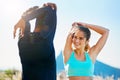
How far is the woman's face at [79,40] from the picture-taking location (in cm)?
196

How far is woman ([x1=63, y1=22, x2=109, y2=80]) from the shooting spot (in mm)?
1880

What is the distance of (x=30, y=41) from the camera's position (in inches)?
70.7

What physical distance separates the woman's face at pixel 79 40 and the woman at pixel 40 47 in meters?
0.22

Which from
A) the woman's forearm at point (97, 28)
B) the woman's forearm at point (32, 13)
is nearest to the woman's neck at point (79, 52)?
the woman's forearm at point (97, 28)

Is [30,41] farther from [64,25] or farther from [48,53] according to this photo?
[64,25]

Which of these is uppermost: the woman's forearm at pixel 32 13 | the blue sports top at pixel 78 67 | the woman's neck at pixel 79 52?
the woman's forearm at pixel 32 13

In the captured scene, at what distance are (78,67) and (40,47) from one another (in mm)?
315

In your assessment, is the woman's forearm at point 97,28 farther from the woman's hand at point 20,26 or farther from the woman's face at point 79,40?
the woman's hand at point 20,26

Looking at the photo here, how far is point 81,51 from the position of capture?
1975mm

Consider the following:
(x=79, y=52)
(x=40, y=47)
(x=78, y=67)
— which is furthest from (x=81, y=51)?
(x=40, y=47)

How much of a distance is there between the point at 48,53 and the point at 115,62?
645mm

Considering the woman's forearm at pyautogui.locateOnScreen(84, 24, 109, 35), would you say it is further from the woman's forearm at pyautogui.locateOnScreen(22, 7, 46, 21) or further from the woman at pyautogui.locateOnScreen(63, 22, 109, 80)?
the woman's forearm at pyautogui.locateOnScreen(22, 7, 46, 21)

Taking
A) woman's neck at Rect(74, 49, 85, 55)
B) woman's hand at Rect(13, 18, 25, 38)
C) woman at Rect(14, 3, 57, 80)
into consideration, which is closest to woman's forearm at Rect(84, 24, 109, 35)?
woman's neck at Rect(74, 49, 85, 55)

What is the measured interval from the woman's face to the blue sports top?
2.9 inches
